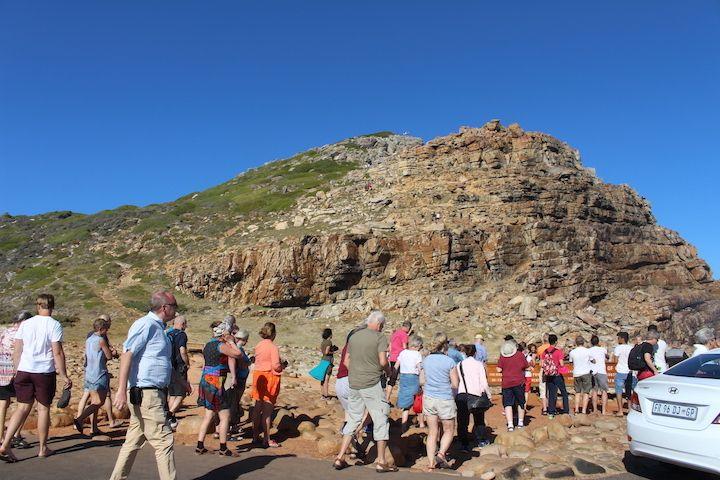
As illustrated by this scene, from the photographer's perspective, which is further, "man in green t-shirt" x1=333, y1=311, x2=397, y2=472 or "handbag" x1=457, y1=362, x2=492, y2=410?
"handbag" x1=457, y1=362, x2=492, y2=410

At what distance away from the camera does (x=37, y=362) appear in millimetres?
6645

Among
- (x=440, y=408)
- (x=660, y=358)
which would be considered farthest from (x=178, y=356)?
(x=660, y=358)

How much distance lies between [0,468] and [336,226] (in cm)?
3060

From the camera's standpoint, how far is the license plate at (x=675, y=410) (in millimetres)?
5770

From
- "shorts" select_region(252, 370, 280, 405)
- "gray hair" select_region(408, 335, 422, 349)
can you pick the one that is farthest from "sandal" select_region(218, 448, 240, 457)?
"gray hair" select_region(408, 335, 422, 349)

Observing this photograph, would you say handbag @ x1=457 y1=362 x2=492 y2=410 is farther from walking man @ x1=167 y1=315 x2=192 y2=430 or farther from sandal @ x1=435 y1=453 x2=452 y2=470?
walking man @ x1=167 y1=315 x2=192 y2=430

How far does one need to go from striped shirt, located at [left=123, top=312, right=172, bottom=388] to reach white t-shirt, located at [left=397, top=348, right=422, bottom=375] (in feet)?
14.1

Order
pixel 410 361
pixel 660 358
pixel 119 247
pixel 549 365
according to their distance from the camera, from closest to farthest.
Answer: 1. pixel 410 361
2. pixel 660 358
3. pixel 549 365
4. pixel 119 247

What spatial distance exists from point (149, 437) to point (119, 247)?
4449 cm

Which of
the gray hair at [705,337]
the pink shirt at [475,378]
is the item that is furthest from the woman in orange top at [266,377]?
the gray hair at [705,337]

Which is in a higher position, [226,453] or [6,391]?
[6,391]

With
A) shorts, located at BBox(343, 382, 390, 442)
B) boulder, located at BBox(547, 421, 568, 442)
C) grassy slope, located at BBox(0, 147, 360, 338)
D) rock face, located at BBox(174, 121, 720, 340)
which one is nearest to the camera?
shorts, located at BBox(343, 382, 390, 442)

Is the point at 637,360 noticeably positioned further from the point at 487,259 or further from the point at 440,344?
Result: the point at 487,259

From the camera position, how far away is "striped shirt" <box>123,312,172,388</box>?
527cm
